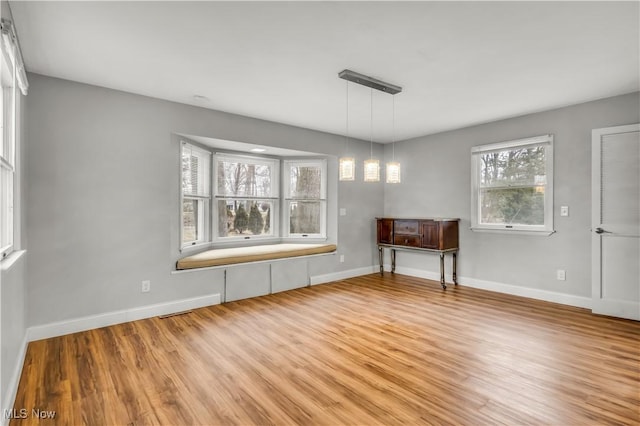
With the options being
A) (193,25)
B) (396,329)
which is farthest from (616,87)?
(193,25)

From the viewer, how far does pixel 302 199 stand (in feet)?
17.7

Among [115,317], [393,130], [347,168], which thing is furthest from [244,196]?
[393,130]

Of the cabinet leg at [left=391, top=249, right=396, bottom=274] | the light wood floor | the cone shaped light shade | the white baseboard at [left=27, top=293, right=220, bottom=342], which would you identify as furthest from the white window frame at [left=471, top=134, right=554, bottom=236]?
the white baseboard at [left=27, top=293, right=220, bottom=342]

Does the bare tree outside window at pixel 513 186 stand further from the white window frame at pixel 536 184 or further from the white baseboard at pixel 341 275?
the white baseboard at pixel 341 275

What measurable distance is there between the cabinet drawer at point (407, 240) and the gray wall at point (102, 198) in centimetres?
286

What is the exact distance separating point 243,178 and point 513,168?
3917 millimetres

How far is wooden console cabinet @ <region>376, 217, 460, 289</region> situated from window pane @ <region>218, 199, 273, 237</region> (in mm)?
1952

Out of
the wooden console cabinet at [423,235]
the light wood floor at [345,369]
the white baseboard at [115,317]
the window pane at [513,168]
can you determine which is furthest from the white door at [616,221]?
the white baseboard at [115,317]

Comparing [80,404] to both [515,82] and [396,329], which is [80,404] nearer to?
[396,329]

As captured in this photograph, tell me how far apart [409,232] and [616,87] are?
292 centimetres

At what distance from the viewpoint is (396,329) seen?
126 inches

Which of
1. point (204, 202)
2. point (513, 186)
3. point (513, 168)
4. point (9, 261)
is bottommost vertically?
point (9, 261)

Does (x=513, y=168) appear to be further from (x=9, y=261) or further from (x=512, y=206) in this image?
(x=9, y=261)

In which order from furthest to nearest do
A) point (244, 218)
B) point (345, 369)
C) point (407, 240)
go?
point (407, 240) < point (244, 218) < point (345, 369)
